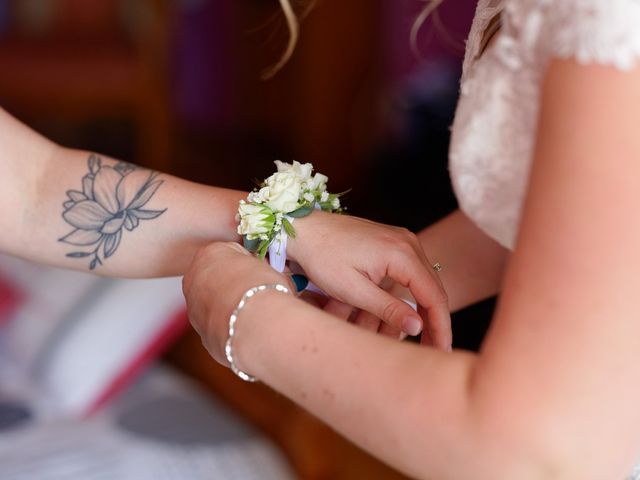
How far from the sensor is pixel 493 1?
1.01 meters

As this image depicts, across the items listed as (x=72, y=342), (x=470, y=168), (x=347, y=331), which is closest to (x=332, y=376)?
(x=347, y=331)

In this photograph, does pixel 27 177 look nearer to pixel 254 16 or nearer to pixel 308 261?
pixel 308 261

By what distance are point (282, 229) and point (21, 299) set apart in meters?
1.48

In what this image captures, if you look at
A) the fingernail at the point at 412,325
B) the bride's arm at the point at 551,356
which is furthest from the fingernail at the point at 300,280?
the bride's arm at the point at 551,356

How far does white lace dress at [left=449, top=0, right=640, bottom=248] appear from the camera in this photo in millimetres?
677

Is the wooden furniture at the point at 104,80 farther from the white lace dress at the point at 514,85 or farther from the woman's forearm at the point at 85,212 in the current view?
the white lace dress at the point at 514,85

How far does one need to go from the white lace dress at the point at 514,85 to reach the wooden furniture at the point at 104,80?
7.93 ft

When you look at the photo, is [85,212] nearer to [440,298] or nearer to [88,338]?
[440,298]

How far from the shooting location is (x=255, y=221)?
3.32 feet

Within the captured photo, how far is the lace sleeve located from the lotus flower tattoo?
2.03ft

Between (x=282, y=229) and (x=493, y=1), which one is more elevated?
(x=493, y=1)

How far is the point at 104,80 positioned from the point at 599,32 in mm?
2731

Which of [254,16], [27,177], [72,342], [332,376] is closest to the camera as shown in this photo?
[332,376]

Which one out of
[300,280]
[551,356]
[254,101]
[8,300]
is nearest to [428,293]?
[300,280]
